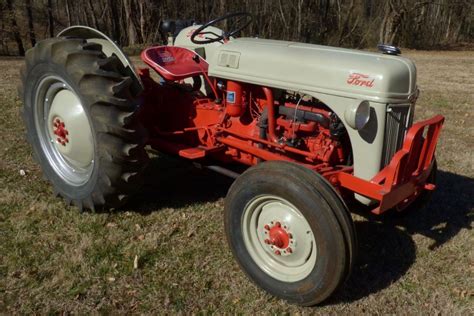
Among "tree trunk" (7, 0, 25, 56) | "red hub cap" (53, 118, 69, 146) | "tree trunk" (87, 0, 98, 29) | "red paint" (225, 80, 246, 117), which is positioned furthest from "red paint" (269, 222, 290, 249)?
"tree trunk" (87, 0, 98, 29)

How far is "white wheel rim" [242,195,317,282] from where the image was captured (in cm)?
265

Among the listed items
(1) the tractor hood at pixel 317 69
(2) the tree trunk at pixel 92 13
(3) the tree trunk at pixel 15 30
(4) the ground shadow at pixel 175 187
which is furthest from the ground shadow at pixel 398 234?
(2) the tree trunk at pixel 92 13

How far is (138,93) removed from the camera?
3441mm

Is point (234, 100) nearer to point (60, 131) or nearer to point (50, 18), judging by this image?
point (60, 131)

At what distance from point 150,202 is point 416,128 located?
233 cm

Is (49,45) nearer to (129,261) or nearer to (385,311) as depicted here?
(129,261)

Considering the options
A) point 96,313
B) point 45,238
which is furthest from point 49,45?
point 96,313

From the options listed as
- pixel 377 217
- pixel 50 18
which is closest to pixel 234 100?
pixel 377 217

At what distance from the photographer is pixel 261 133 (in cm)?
326

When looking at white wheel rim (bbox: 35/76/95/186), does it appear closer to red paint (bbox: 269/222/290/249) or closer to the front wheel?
the front wheel

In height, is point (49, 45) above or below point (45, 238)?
above

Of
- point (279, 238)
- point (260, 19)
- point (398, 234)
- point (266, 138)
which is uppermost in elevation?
point (266, 138)

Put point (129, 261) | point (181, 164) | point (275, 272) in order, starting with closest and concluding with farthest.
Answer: point (275, 272)
point (129, 261)
point (181, 164)

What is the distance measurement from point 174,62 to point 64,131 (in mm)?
1114
